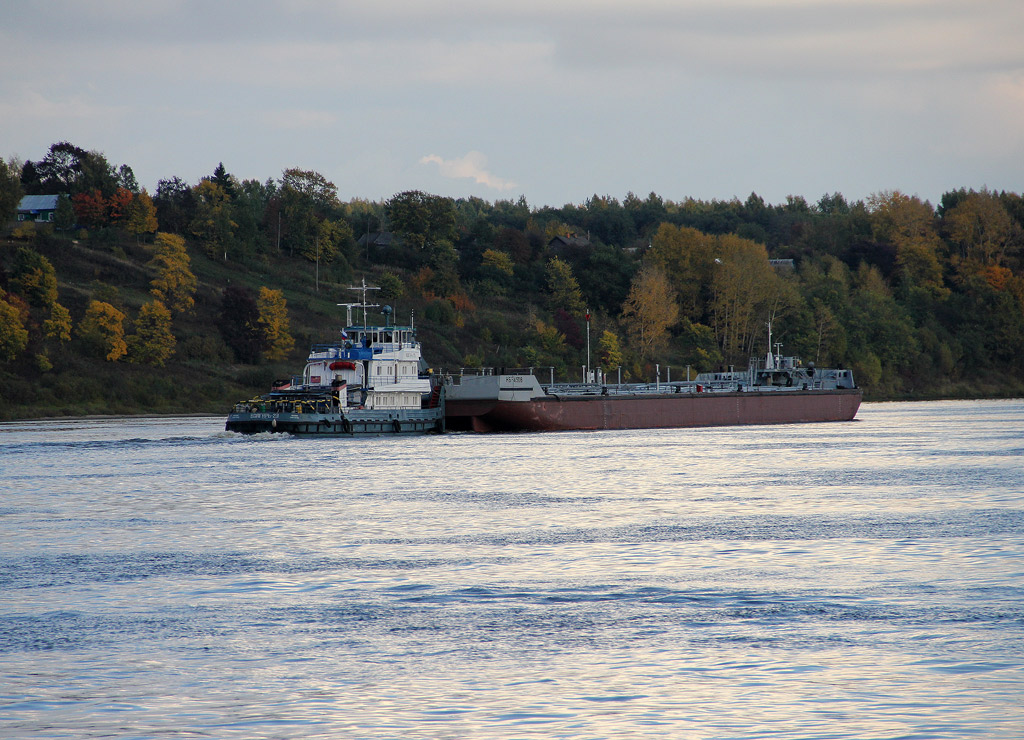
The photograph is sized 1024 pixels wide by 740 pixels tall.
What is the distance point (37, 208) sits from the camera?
424 ft

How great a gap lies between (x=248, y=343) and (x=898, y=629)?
95.4 meters

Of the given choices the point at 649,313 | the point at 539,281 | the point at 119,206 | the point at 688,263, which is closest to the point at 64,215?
the point at 119,206

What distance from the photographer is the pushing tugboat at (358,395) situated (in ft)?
200

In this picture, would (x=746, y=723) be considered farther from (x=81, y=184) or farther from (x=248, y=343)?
(x=81, y=184)

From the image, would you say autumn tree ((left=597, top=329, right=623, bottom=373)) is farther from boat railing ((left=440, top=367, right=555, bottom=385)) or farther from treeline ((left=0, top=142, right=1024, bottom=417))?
boat railing ((left=440, top=367, right=555, bottom=385))

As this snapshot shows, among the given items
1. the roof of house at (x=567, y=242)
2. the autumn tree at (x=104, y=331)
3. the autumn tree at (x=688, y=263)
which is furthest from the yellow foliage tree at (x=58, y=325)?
the roof of house at (x=567, y=242)

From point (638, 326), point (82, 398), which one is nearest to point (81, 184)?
point (82, 398)

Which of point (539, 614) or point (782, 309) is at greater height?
point (782, 309)

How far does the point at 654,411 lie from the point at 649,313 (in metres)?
50.2

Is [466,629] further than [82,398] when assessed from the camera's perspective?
No

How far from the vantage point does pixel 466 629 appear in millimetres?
16766

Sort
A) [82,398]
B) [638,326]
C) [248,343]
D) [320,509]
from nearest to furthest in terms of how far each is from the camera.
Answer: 1. [320,509]
2. [82,398]
3. [248,343]
4. [638,326]

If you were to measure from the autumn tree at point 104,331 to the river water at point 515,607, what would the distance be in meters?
57.3

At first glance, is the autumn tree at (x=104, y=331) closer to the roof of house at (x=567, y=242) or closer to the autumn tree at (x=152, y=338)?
the autumn tree at (x=152, y=338)
